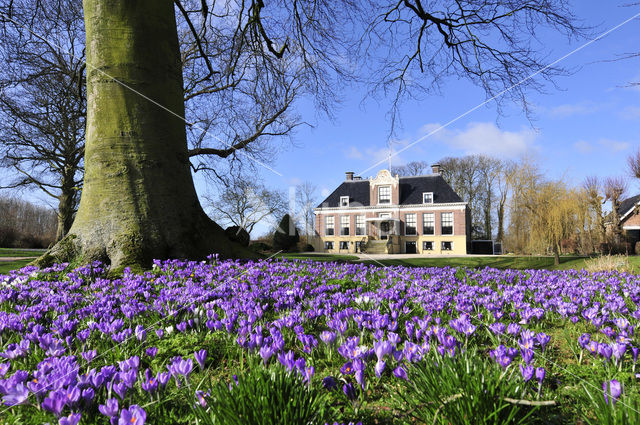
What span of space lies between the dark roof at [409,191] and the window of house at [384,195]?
65.0 inches

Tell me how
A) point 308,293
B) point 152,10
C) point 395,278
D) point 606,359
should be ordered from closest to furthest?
point 606,359
point 308,293
point 395,278
point 152,10

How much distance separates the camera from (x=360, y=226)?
43625 mm

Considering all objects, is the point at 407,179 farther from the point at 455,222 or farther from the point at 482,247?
the point at 482,247

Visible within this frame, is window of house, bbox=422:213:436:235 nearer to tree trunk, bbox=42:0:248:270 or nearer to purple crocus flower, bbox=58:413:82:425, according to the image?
tree trunk, bbox=42:0:248:270

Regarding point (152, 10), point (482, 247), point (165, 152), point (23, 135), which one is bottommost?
point (482, 247)

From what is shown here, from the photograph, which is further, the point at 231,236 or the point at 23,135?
the point at 23,135

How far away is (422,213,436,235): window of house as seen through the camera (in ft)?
135

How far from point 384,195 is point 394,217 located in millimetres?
3179

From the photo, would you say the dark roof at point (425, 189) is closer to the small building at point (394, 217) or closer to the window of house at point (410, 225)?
the small building at point (394, 217)

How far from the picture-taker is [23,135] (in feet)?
63.5

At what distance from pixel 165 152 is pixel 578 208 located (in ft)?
85.0

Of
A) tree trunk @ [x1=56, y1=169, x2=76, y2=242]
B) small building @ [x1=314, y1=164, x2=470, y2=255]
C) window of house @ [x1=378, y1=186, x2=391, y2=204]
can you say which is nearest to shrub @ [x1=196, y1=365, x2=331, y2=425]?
tree trunk @ [x1=56, y1=169, x2=76, y2=242]

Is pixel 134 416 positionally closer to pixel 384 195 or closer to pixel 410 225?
pixel 410 225

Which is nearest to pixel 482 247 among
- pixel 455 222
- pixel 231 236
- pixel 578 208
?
pixel 455 222
